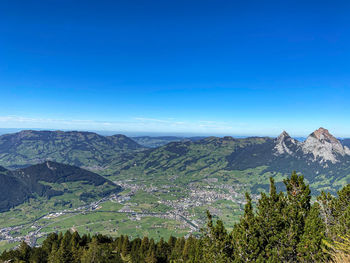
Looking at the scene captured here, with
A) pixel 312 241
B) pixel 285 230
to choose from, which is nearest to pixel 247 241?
pixel 285 230

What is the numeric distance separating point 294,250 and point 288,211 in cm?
401

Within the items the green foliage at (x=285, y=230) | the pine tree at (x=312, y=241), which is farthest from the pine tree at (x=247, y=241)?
the pine tree at (x=312, y=241)

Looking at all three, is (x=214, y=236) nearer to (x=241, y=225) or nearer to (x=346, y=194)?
(x=241, y=225)

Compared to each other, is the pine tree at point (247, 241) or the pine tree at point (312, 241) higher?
the pine tree at point (312, 241)

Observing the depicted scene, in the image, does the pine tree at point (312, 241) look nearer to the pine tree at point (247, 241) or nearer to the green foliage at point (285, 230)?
the green foliage at point (285, 230)

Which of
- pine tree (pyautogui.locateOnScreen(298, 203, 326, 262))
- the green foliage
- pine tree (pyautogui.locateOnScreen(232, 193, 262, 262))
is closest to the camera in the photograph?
pine tree (pyautogui.locateOnScreen(298, 203, 326, 262))

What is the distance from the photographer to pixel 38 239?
18425 centimetres

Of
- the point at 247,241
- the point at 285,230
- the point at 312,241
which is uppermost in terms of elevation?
the point at 312,241

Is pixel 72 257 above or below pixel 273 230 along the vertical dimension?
below

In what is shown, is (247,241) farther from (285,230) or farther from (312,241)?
(312,241)

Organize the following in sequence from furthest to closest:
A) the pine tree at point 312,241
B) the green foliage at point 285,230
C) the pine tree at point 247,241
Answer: the pine tree at point 247,241 → the green foliage at point 285,230 → the pine tree at point 312,241

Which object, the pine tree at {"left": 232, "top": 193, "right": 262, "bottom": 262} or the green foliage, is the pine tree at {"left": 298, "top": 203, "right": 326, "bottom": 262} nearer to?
the green foliage

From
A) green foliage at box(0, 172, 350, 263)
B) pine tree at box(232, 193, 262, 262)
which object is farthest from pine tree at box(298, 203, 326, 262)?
pine tree at box(232, 193, 262, 262)

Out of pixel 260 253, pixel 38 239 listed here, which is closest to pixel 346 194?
pixel 260 253
